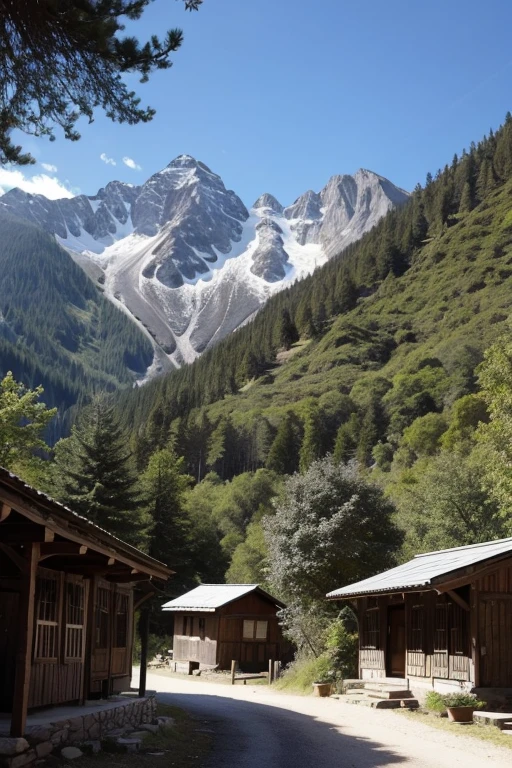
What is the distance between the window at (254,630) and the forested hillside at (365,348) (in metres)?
49.9

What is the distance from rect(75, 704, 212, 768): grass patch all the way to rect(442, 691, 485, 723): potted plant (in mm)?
5797

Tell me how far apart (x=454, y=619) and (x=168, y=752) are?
10513mm

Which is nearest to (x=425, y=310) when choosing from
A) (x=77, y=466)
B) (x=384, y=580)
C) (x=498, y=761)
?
(x=77, y=466)

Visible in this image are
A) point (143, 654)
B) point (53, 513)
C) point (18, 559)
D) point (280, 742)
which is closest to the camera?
point (53, 513)

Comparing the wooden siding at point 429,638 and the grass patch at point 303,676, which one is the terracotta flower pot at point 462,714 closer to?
the wooden siding at point 429,638

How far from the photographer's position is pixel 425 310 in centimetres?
13462

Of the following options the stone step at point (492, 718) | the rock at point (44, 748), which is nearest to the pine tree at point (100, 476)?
the stone step at point (492, 718)

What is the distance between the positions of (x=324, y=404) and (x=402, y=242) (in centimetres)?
6170

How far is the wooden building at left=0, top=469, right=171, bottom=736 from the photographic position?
10.7m

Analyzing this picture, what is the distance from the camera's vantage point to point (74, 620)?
15.9 m

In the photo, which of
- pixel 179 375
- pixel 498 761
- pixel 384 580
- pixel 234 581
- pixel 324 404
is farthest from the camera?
pixel 179 375

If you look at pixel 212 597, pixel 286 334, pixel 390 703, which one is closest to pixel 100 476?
pixel 212 597

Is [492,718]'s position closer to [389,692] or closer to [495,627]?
[495,627]

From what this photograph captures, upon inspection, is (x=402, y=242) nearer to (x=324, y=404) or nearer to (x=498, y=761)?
(x=324, y=404)
